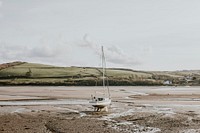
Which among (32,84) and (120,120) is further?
(32,84)

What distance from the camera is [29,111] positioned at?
4547 centimetres

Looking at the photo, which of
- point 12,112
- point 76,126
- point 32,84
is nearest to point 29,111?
point 12,112

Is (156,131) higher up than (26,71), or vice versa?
(26,71)

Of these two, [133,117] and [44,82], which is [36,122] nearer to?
[133,117]

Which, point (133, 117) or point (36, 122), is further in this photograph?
point (133, 117)

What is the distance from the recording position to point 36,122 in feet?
116

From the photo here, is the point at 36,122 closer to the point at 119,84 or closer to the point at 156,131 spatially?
the point at 156,131

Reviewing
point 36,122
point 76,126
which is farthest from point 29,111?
point 76,126

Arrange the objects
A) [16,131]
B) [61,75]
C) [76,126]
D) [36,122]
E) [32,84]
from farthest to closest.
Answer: [61,75], [32,84], [36,122], [76,126], [16,131]

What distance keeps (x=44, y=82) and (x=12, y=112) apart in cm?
7383

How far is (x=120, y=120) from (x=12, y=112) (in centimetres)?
1342

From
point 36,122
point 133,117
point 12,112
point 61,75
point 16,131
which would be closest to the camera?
point 16,131

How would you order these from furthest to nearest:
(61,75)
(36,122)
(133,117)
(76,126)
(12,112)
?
(61,75), (12,112), (133,117), (36,122), (76,126)

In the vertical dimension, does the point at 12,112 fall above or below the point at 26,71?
below
